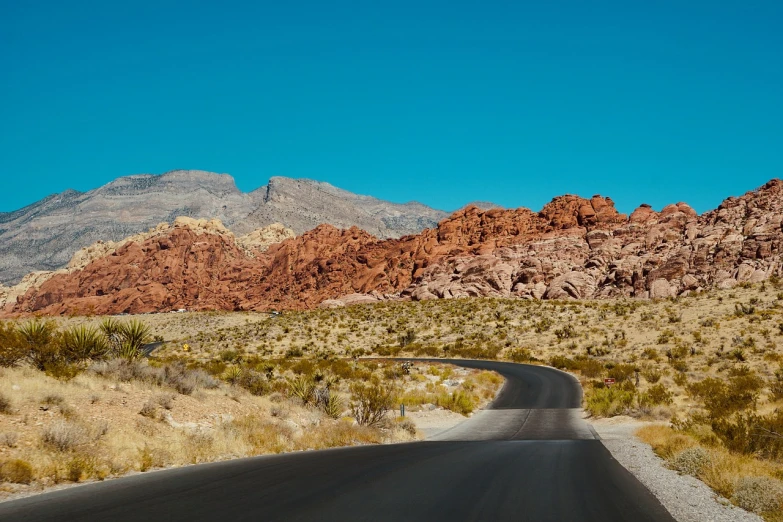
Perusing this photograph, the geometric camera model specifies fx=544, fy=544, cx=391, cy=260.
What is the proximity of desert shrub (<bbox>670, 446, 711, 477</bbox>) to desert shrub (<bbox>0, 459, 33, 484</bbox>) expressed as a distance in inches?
495

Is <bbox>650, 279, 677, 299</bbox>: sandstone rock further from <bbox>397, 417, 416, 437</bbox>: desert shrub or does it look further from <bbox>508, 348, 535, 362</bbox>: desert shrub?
<bbox>397, 417, 416, 437</bbox>: desert shrub

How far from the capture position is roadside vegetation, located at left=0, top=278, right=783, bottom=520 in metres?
14.6

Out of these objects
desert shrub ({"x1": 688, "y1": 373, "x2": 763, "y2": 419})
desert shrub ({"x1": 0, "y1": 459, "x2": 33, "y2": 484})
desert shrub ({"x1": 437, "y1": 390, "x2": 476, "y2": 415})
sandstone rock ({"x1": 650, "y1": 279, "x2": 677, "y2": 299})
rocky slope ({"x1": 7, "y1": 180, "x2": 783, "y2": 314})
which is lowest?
desert shrub ({"x1": 437, "y1": 390, "x2": 476, "y2": 415})

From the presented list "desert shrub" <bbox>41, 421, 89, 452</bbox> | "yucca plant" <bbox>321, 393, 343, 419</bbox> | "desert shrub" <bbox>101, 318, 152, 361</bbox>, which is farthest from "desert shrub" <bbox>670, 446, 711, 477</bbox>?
"desert shrub" <bbox>101, 318, 152, 361</bbox>

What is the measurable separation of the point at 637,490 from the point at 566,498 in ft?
6.05

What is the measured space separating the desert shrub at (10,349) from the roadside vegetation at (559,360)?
12 centimetres

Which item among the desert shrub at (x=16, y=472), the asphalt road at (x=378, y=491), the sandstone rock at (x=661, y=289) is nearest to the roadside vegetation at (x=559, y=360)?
the asphalt road at (x=378, y=491)

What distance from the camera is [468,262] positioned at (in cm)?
9494

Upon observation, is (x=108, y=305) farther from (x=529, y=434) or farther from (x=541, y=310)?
(x=529, y=434)

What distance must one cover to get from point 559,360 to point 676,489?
35.3m

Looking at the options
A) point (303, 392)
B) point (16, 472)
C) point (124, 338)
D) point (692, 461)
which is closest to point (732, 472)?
point (692, 461)

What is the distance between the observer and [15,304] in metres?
142

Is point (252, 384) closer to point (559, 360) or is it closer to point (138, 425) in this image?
point (138, 425)

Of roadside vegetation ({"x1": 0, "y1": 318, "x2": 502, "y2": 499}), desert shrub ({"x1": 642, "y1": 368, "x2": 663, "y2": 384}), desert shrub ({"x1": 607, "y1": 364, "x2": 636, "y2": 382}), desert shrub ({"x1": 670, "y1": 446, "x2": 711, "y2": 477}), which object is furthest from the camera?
desert shrub ({"x1": 607, "y1": 364, "x2": 636, "y2": 382})
